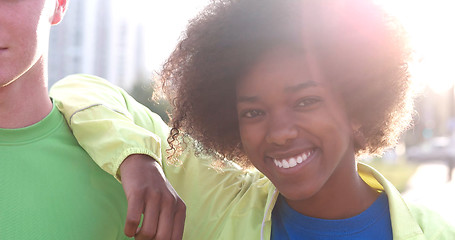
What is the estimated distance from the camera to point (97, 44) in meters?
70.8

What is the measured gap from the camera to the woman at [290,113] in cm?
257

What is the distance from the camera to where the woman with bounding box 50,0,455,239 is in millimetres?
2570

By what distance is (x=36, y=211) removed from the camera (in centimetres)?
242

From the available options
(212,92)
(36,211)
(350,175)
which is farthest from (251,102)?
(36,211)

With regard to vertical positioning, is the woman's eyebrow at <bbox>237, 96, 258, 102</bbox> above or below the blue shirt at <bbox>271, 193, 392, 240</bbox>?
above

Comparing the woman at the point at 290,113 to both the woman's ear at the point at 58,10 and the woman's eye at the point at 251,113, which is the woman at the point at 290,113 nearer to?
the woman's eye at the point at 251,113

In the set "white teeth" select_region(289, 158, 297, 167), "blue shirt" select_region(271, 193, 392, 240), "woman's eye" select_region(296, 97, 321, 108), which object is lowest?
"blue shirt" select_region(271, 193, 392, 240)

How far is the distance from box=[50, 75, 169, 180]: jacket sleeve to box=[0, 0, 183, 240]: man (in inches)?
3.3

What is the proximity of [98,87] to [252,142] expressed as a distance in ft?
2.72

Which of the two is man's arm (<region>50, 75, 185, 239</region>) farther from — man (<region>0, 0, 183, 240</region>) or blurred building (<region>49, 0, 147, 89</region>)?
blurred building (<region>49, 0, 147, 89</region>)

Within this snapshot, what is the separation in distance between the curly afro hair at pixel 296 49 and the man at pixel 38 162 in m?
0.43

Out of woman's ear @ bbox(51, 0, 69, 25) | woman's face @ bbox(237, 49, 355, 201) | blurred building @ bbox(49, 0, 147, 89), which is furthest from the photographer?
blurred building @ bbox(49, 0, 147, 89)

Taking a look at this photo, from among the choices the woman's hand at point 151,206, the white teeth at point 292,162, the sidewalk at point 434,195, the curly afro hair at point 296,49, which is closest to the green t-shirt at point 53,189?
the woman's hand at point 151,206

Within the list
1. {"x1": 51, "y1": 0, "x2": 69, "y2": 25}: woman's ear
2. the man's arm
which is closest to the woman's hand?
the man's arm
